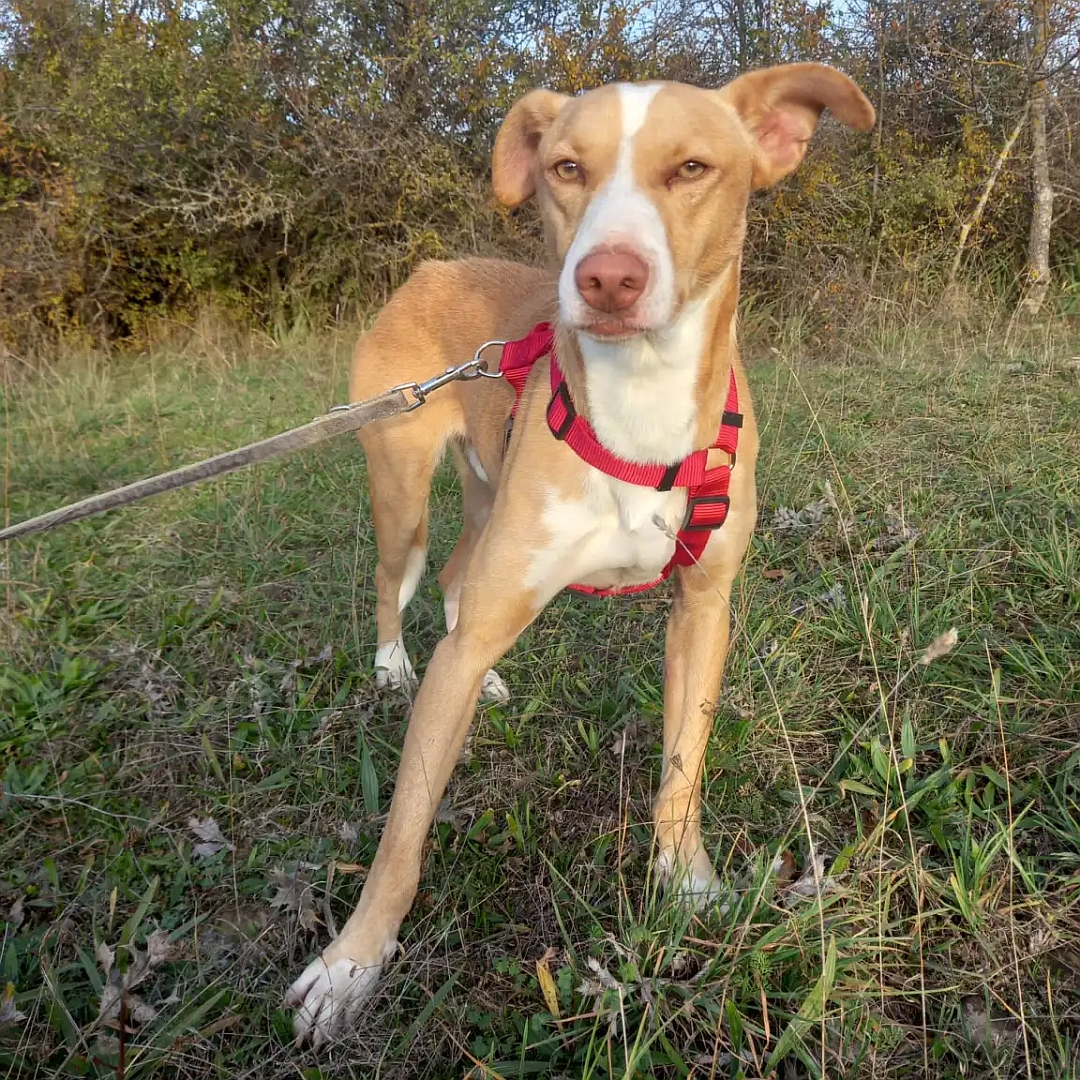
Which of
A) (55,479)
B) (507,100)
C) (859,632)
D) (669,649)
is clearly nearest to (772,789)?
(669,649)

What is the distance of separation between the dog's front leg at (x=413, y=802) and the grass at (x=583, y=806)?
0.06 m

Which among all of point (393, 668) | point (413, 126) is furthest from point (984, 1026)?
point (413, 126)

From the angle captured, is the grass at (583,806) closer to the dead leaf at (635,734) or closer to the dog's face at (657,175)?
the dead leaf at (635,734)

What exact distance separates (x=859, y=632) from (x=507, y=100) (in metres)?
7.36

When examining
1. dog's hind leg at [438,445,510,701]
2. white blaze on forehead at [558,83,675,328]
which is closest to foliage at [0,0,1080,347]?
dog's hind leg at [438,445,510,701]

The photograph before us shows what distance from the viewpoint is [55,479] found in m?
4.98

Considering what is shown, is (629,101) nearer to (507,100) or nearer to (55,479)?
(55,479)

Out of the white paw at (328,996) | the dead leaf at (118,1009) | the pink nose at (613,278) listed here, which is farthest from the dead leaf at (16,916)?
the pink nose at (613,278)

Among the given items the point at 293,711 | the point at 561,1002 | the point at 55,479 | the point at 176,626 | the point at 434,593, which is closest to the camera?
the point at 561,1002

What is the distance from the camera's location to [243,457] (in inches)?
76.0

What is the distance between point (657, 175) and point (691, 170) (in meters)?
0.09

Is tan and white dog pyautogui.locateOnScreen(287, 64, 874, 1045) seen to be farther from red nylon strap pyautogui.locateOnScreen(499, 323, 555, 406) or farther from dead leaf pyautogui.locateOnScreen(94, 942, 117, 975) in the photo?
dead leaf pyautogui.locateOnScreen(94, 942, 117, 975)

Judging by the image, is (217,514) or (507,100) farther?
(507,100)

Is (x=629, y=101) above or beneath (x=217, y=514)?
above
